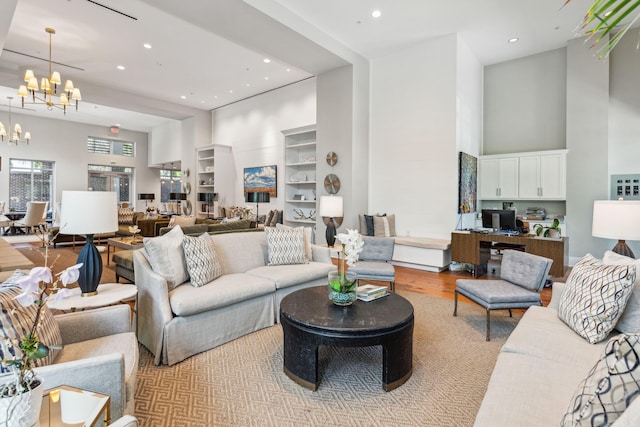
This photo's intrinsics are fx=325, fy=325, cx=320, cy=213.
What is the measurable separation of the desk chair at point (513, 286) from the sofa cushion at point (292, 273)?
1.47 meters

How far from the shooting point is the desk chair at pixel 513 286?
2.91 metres

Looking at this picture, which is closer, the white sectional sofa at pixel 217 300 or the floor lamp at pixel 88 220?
the floor lamp at pixel 88 220

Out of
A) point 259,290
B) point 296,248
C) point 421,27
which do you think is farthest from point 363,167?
point 259,290

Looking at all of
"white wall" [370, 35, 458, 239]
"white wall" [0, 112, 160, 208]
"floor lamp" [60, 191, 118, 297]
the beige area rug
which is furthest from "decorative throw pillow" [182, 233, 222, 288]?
"white wall" [0, 112, 160, 208]

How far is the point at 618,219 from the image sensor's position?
2688 millimetres

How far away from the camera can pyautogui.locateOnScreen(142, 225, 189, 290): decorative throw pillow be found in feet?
9.02

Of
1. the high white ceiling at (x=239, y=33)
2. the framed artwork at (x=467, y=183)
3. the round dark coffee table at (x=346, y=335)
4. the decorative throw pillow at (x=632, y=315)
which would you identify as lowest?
the round dark coffee table at (x=346, y=335)

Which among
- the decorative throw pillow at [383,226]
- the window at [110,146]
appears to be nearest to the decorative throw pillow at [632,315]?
the decorative throw pillow at [383,226]

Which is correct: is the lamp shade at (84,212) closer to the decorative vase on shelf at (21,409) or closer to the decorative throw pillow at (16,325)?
the decorative throw pillow at (16,325)

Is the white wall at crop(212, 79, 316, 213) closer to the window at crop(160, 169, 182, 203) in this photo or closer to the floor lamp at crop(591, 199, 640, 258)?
the window at crop(160, 169, 182, 203)

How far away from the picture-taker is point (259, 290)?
3.08 meters

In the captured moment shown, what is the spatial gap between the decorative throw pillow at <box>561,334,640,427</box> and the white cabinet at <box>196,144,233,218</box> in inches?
364

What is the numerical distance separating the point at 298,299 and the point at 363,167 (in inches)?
169

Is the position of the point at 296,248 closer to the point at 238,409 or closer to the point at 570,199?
the point at 238,409
